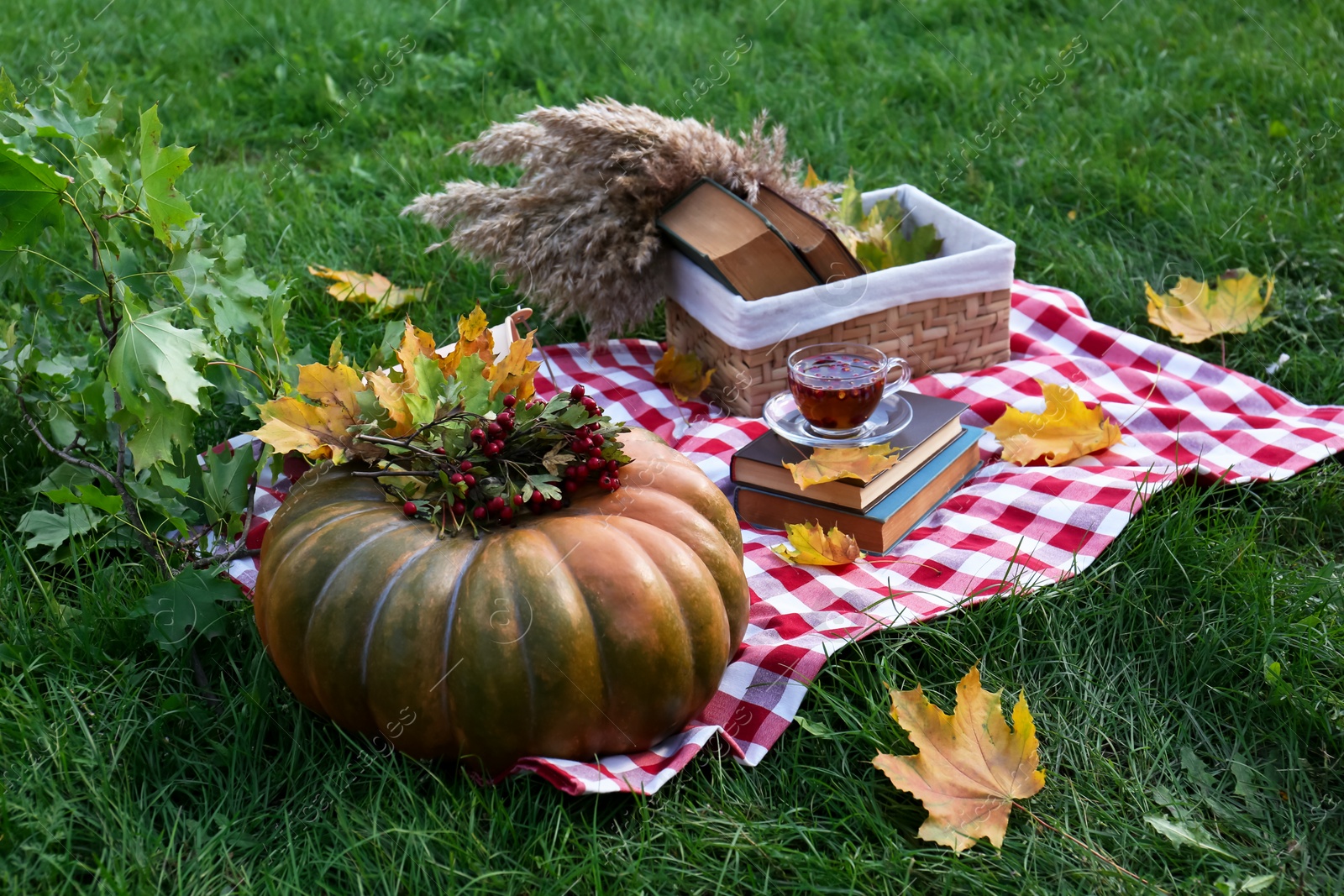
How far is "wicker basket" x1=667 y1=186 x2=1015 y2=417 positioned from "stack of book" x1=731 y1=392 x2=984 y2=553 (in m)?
0.30

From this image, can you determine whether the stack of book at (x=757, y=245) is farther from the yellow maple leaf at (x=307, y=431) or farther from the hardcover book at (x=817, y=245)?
the yellow maple leaf at (x=307, y=431)

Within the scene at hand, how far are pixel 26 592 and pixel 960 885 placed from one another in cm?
174

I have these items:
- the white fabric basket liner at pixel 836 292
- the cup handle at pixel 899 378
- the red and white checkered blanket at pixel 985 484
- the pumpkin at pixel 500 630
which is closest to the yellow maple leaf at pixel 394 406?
the pumpkin at pixel 500 630

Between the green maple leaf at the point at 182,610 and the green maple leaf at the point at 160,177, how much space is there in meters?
0.60

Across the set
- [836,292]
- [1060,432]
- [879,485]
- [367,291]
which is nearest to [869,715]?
[879,485]

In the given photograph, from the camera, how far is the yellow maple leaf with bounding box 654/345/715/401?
293 cm

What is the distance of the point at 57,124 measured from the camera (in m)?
2.02

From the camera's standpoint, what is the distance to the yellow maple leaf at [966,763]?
1642 millimetres

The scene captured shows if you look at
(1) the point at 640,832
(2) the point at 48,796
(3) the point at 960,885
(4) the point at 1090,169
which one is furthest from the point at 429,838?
(4) the point at 1090,169

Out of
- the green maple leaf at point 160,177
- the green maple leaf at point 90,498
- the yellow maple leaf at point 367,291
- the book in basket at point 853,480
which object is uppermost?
the green maple leaf at point 160,177

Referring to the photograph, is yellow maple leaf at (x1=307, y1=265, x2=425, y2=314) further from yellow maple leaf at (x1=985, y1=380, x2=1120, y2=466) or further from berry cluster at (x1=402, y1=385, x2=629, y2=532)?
yellow maple leaf at (x1=985, y1=380, x2=1120, y2=466)

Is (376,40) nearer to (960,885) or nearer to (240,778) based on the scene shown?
(240,778)

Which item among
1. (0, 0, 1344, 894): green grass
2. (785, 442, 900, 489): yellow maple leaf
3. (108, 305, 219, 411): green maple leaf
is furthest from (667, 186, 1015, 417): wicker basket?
(108, 305, 219, 411): green maple leaf

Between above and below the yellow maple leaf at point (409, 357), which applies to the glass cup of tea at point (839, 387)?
below
